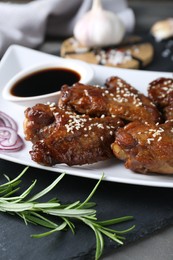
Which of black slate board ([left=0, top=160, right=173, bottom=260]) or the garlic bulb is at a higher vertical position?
the garlic bulb

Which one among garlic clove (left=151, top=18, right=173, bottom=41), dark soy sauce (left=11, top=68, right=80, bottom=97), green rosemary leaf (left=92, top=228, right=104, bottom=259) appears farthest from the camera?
garlic clove (left=151, top=18, right=173, bottom=41)

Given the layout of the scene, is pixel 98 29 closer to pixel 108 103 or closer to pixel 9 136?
pixel 108 103

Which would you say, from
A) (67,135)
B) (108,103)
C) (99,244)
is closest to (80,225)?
(99,244)

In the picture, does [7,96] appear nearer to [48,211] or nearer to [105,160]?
[105,160]

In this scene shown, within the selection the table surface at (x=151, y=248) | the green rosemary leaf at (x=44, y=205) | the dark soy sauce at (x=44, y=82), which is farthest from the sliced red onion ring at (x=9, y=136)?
the table surface at (x=151, y=248)

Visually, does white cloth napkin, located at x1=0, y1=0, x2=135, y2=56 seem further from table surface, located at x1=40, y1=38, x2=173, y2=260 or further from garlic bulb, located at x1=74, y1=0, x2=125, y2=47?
table surface, located at x1=40, y1=38, x2=173, y2=260

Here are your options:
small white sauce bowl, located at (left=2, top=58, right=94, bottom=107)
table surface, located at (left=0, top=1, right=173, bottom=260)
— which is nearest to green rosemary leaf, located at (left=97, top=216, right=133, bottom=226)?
table surface, located at (left=0, top=1, right=173, bottom=260)
